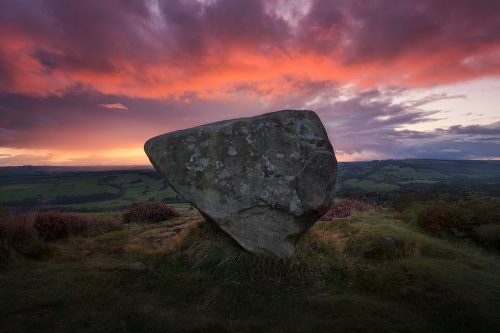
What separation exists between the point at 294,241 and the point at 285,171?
6.84 ft

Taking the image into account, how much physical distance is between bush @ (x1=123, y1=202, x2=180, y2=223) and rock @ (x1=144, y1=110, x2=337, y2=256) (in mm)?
9501

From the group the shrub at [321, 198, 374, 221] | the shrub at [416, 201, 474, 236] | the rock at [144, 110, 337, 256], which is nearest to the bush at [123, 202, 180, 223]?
the shrub at [321, 198, 374, 221]

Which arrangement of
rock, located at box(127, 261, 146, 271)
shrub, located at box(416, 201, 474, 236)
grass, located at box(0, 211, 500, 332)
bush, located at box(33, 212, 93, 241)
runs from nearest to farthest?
grass, located at box(0, 211, 500, 332), rock, located at box(127, 261, 146, 271), shrub, located at box(416, 201, 474, 236), bush, located at box(33, 212, 93, 241)

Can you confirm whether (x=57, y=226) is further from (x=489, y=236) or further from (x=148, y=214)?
(x=489, y=236)

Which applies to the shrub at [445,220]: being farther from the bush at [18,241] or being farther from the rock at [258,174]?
the bush at [18,241]

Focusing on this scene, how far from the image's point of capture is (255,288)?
7.20 meters

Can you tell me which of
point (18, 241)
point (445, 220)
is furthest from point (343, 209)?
point (18, 241)

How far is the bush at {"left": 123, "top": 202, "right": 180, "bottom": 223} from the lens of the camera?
59.0 ft

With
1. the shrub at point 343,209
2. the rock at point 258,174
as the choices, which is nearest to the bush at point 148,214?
the shrub at point 343,209

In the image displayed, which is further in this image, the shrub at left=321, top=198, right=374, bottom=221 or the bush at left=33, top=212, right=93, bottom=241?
the shrub at left=321, top=198, right=374, bottom=221

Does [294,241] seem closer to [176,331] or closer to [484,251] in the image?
[176,331]

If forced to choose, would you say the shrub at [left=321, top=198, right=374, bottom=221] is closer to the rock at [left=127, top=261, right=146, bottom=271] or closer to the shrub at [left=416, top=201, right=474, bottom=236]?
the shrub at [left=416, top=201, right=474, bottom=236]

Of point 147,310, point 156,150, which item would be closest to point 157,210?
point 156,150

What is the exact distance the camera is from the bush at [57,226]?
12.2 m
